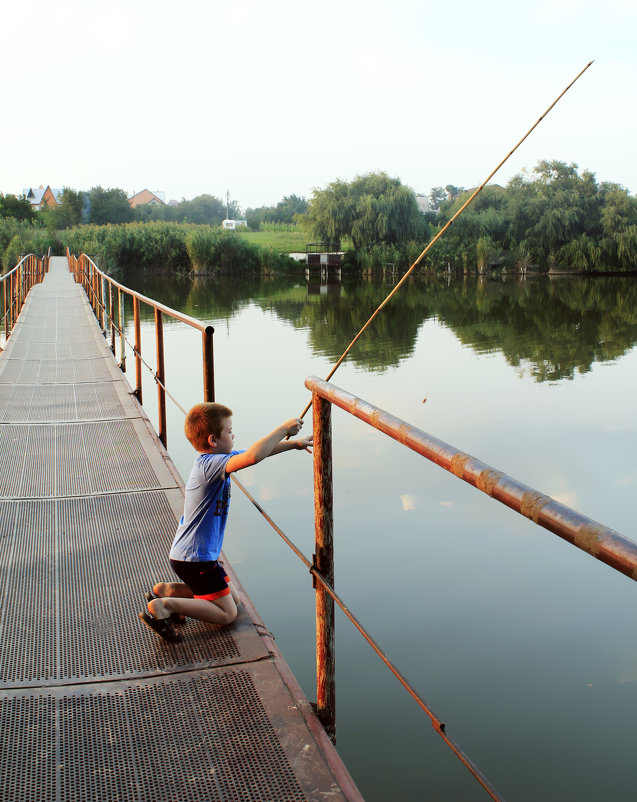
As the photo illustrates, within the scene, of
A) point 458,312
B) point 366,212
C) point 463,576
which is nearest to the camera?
point 463,576

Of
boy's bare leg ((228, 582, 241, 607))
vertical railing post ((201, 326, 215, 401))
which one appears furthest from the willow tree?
boy's bare leg ((228, 582, 241, 607))

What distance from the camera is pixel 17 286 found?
11867mm

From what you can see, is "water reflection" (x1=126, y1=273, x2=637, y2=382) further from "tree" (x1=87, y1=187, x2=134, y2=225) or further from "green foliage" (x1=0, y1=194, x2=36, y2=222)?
"tree" (x1=87, y1=187, x2=134, y2=225)

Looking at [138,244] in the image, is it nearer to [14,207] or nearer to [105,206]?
[14,207]

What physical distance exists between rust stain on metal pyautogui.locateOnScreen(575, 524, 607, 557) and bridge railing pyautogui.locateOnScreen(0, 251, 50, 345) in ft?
21.9

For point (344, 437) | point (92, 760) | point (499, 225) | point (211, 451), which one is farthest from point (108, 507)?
point (499, 225)

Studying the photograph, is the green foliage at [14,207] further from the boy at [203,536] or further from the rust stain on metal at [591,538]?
the rust stain on metal at [591,538]

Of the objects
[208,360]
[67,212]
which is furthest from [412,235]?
[208,360]

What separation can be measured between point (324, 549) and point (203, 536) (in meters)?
0.54

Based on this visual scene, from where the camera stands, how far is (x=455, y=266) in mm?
41969

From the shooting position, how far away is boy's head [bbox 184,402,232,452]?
8.04 feet

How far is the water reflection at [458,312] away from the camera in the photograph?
655 inches

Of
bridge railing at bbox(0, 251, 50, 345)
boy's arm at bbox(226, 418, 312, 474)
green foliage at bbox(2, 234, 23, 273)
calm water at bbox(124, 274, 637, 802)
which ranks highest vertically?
green foliage at bbox(2, 234, 23, 273)

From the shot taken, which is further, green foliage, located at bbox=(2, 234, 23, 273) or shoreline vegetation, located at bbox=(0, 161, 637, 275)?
shoreline vegetation, located at bbox=(0, 161, 637, 275)
